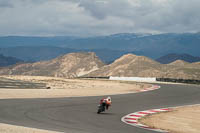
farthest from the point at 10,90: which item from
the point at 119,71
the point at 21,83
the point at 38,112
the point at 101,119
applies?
the point at 119,71

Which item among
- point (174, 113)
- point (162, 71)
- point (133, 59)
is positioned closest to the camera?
point (174, 113)

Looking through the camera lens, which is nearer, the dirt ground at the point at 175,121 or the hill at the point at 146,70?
the dirt ground at the point at 175,121

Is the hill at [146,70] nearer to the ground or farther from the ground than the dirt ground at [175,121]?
farther from the ground

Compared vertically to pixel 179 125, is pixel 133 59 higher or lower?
higher

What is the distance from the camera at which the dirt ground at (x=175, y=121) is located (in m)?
14.8

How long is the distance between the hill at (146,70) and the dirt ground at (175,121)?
287 feet

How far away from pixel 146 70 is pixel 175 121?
364ft

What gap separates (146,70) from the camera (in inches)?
5022

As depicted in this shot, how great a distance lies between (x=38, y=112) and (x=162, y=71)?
107 meters

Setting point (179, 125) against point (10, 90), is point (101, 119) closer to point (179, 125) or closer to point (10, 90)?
point (179, 125)

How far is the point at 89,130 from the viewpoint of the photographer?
12.8 m

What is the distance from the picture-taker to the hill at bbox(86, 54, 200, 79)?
111519 millimetres

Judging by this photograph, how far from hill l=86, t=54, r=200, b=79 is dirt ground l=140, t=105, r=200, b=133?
8762cm

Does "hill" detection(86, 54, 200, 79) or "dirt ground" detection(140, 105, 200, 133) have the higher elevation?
"hill" detection(86, 54, 200, 79)
